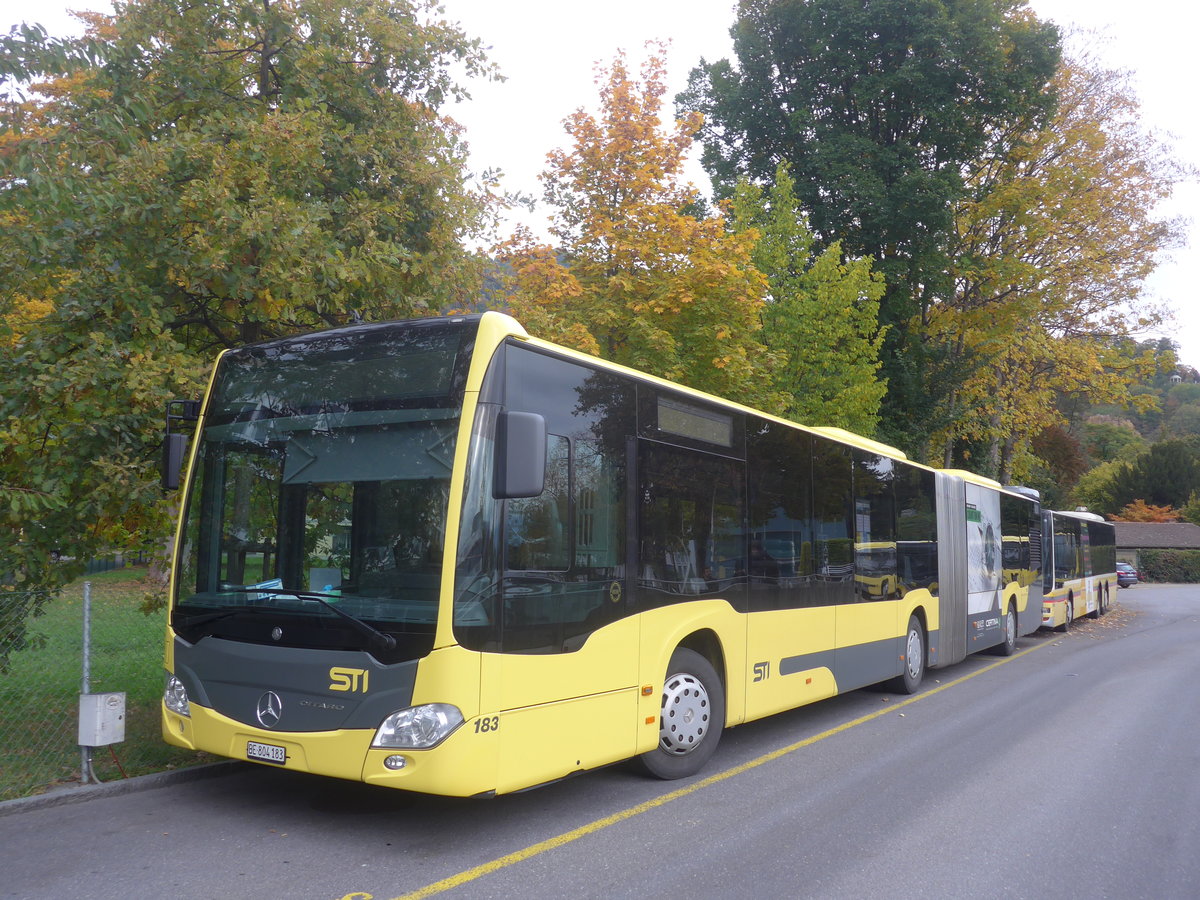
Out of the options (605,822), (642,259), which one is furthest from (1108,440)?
(605,822)

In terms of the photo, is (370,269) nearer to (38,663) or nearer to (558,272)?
(38,663)

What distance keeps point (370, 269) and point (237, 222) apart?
55.7 inches

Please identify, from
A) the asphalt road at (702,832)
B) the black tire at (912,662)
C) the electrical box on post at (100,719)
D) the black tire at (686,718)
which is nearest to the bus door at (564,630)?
the asphalt road at (702,832)

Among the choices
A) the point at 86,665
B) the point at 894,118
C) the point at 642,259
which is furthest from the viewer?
the point at 894,118

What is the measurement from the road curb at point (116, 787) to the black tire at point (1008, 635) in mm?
14497

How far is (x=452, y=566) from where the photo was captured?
516 cm

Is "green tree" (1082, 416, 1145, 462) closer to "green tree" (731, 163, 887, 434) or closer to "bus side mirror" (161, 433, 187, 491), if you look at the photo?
"green tree" (731, 163, 887, 434)

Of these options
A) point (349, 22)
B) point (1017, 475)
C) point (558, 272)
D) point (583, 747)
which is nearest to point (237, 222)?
point (349, 22)

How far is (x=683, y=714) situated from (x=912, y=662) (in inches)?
254

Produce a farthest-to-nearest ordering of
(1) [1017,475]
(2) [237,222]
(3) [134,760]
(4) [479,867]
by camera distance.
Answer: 1. (1) [1017,475]
2. (2) [237,222]
3. (3) [134,760]
4. (4) [479,867]

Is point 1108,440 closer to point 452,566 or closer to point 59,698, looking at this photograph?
point 59,698

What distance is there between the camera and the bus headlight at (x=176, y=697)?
19.5ft

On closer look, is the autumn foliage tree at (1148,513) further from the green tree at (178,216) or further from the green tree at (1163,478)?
the green tree at (178,216)

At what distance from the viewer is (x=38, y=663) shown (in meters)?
8.22
